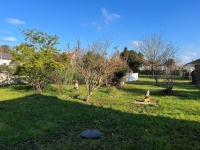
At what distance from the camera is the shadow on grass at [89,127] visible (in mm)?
3381

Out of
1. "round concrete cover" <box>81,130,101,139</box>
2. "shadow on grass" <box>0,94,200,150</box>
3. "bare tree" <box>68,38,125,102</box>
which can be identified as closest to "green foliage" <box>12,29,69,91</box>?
"bare tree" <box>68,38,125,102</box>

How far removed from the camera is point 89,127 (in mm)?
4492

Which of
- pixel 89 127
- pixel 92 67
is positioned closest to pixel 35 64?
pixel 92 67

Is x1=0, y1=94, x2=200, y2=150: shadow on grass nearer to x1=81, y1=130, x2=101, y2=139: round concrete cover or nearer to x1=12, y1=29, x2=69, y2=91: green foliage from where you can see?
x1=81, y1=130, x2=101, y2=139: round concrete cover

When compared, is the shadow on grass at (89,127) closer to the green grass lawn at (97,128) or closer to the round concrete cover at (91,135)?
the green grass lawn at (97,128)

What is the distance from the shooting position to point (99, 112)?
5957 millimetres

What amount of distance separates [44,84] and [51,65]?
1430mm

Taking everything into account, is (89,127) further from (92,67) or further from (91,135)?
(92,67)

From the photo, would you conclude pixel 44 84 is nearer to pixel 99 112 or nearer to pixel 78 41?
pixel 78 41

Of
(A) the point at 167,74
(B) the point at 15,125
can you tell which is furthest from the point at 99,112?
(A) the point at 167,74

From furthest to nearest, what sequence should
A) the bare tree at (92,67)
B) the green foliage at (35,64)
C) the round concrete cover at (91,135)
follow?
the green foliage at (35,64) → the bare tree at (92,67) → the round concrete cover at (91,135)

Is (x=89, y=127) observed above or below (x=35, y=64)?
below

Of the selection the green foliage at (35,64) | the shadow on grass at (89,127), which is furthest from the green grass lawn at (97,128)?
the green foliage at (35,64)

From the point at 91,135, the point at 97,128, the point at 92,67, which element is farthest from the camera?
the point at 92,67
